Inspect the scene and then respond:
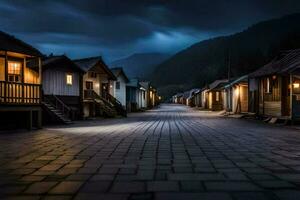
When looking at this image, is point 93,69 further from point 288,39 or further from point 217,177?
point 288,39

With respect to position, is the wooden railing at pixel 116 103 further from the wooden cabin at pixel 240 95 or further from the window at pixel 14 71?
the window at pixel 14 71

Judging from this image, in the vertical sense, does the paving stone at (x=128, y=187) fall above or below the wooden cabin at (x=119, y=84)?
below

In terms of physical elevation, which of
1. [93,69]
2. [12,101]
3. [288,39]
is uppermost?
[288,39]

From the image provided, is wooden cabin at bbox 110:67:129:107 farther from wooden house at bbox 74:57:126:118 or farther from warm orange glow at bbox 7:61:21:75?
warm orange glow at bbox 7:61:21:75

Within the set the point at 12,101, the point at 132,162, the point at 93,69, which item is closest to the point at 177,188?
the point at 132,162

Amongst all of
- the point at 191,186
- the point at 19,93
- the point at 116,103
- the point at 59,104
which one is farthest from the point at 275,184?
the point at 116,103

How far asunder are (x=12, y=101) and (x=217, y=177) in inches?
578

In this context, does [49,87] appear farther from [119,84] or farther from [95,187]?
[95,187]

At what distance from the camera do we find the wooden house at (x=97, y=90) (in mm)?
33719

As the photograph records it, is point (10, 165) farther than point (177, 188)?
Yes

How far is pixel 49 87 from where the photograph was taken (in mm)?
27594

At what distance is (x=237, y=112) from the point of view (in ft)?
123

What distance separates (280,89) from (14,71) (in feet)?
56.3

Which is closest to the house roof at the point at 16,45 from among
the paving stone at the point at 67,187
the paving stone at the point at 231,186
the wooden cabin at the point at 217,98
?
the paving stone at the point at 67,187
